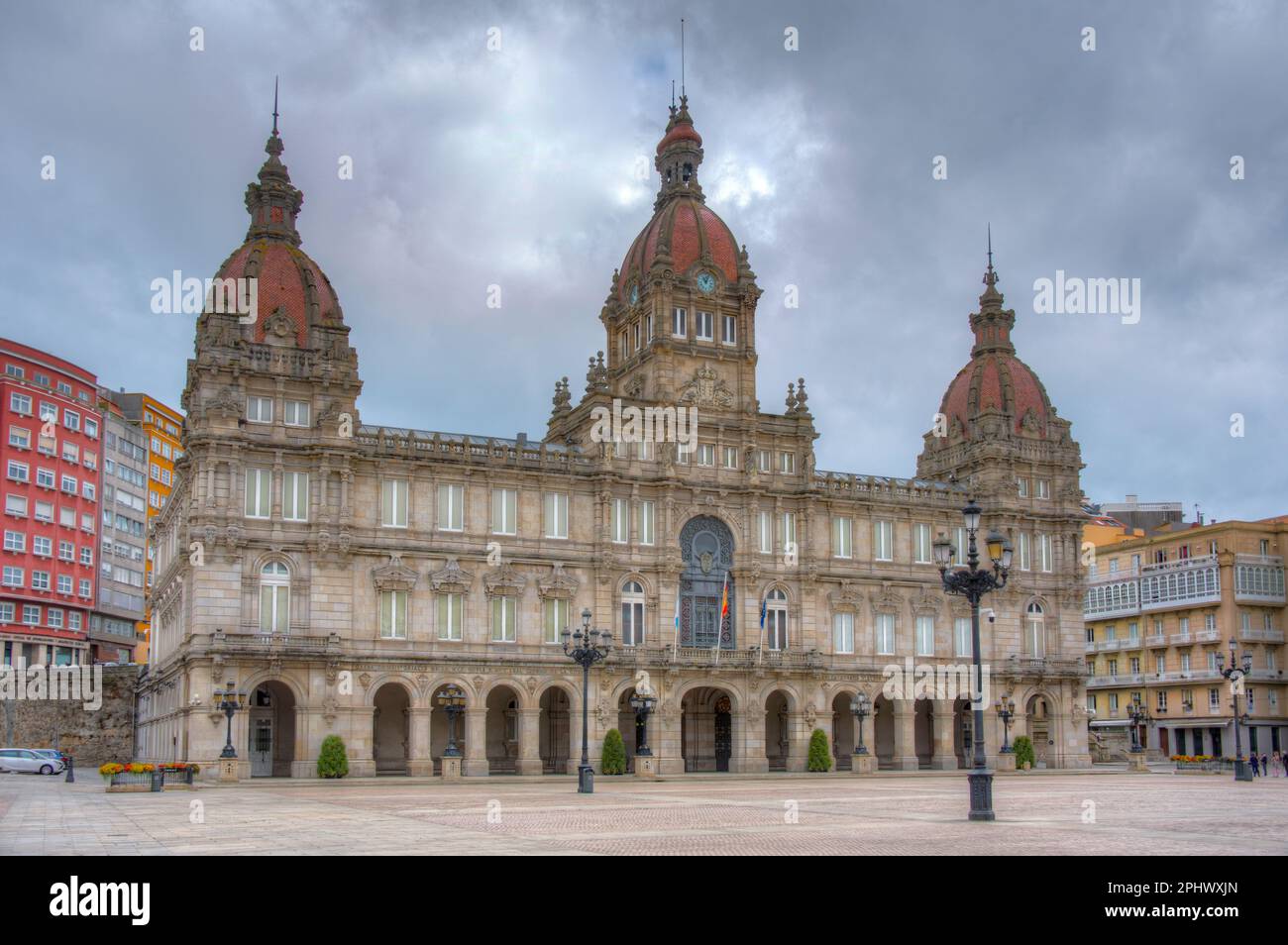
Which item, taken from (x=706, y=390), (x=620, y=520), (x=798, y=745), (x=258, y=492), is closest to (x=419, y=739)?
(x=258, y=492)

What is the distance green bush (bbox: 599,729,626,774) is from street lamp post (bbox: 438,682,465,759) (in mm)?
7518

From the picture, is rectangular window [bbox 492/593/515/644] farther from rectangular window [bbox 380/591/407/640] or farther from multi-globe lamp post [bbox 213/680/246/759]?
multi-globe lamp post [bbox 213/680/246/759]

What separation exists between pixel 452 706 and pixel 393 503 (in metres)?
12.0

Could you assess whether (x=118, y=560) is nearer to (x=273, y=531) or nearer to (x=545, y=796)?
(x=273, y=531)

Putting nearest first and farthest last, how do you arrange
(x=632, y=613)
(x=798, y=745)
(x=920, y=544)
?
(x=632, y=613)
(x=798, y=745)
(x=920, y=544)

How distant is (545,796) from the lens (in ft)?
143

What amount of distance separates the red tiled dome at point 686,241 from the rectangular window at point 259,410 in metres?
24.4

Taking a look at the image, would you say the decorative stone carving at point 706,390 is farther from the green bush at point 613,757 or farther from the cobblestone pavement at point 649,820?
the cobblestone pavement at point 649,820

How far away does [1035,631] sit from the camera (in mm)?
81875

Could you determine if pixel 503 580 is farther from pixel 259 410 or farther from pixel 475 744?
pixel 259 410

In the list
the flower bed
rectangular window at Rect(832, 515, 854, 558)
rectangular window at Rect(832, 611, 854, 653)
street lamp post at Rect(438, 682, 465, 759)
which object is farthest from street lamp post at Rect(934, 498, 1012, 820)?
rectangular window at Rect(832, 515, 854, 558)
